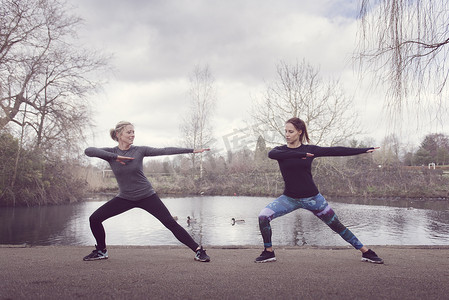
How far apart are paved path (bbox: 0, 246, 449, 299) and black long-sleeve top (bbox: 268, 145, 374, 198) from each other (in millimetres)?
905

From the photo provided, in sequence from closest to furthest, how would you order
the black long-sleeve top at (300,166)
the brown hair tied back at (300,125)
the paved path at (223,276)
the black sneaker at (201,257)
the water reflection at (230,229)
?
the paved path at (223,276) → the black long-sleeve top at (300,166) → the brown hair tied back at (300,125) → the black sneaker at (201,257) → the water reflection at (230,229)

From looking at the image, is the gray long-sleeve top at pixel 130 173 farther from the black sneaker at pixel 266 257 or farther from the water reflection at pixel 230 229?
the water reflection at pixel 230 229

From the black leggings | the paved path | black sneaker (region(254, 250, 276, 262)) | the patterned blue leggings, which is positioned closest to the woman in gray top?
the black leggings

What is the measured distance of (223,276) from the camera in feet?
12.1

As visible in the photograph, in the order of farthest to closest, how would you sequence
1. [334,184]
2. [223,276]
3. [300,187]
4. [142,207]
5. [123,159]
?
[334,184]
[142,207]
[123,159]
[300,187]
[223,276]

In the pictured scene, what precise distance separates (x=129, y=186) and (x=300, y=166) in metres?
2.18

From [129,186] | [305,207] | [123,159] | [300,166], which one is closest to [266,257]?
[305,207]

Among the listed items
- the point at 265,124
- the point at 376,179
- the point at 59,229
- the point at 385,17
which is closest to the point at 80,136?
the point at 59,229

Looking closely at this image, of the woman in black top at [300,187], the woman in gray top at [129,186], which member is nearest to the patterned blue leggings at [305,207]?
the woman in black top at [300,187]

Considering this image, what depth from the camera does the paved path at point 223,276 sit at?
3037 millimetres

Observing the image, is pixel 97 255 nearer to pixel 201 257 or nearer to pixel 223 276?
pixel 201 257

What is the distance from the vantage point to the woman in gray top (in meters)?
4.50

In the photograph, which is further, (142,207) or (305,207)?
(142,207)

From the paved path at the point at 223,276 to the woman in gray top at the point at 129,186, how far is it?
1.15 feet
